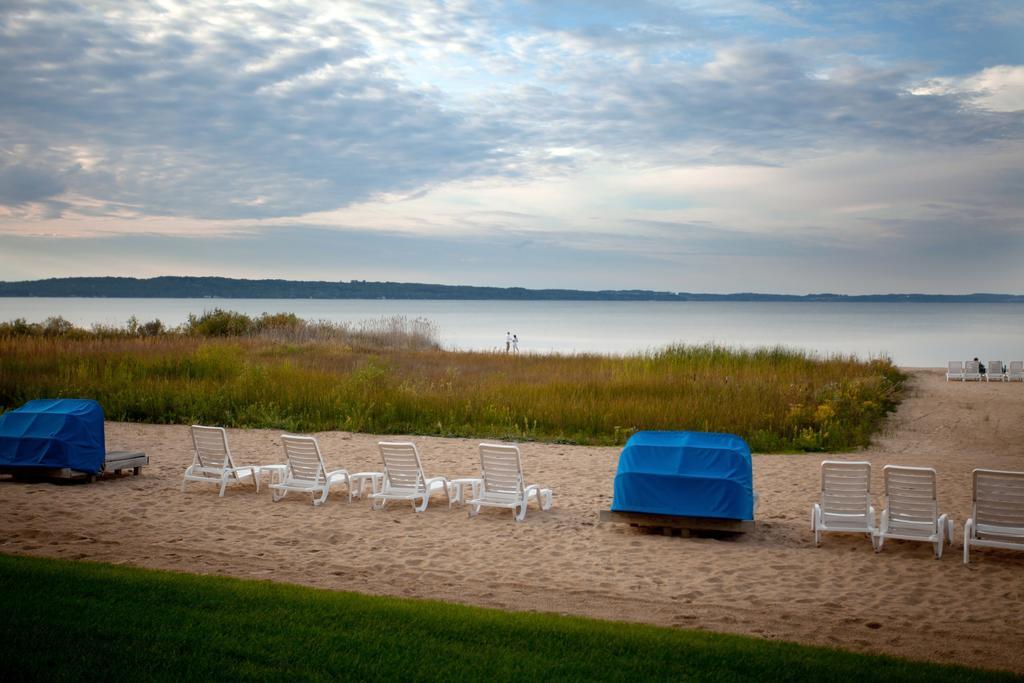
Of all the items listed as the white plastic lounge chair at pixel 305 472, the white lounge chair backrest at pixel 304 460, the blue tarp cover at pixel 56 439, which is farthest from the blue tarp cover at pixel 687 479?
the blue tarp cover at pixel 56 439

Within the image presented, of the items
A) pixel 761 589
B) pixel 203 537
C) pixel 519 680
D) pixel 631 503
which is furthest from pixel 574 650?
pixel 203 537

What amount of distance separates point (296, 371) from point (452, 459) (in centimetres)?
976

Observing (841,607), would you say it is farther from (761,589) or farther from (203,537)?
(203,537)

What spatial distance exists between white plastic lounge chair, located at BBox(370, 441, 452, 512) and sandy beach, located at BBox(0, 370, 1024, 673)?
0.88 ft

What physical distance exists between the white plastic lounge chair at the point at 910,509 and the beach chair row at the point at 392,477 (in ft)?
14.5

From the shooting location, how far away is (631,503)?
1072 centimetres

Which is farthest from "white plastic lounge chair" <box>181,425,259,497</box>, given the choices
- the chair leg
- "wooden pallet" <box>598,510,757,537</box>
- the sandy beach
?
"wooden pallet" <box>598,510,757,537</box>

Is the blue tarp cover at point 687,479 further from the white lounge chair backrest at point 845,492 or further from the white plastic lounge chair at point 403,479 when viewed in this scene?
the white plastic lounge chair at point 403,479

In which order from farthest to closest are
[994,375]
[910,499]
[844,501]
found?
1. [994,375]
2. [844,501]
3. [910,499]

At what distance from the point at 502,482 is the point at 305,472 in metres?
2.97

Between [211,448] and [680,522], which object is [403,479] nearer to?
[211,448]

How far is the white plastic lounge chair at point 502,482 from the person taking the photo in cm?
1153

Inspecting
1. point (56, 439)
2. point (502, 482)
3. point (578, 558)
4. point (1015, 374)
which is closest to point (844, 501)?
point (578, 558)

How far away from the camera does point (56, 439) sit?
12.9 metres
